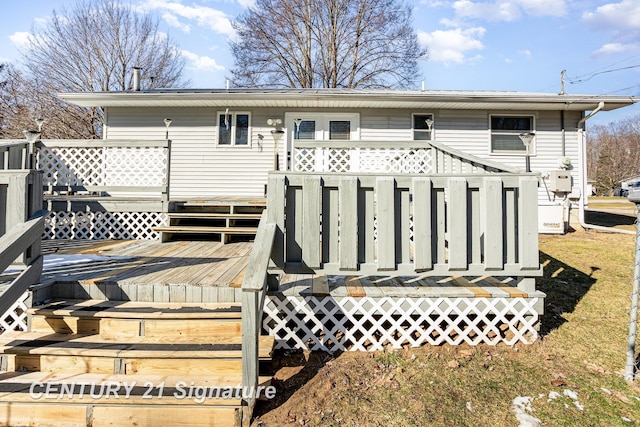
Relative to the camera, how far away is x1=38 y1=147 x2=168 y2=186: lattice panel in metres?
6.14

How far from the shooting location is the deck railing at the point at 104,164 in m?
6.08

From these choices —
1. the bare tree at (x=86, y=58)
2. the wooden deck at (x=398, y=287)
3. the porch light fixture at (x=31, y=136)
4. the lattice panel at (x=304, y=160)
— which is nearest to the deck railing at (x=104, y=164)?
the porch light fixture at (x=31, y=136)

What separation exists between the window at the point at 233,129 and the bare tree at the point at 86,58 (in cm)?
1204

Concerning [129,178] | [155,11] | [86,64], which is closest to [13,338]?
[129,178]

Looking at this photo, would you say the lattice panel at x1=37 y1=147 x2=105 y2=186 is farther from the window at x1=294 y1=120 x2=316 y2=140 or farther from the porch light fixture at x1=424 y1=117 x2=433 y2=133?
the porch light fixture at x1=424 y1=117 x2=433 y2=133

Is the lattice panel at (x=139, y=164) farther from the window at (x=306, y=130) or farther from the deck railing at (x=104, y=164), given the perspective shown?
the window at (x=306, y=130)

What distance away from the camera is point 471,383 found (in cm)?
240

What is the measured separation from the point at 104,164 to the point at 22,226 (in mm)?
3928

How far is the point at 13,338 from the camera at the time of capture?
247 centimetres

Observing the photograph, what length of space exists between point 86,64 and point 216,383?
22593 mm

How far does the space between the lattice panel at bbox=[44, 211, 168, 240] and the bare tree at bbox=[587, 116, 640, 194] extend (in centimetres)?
4511

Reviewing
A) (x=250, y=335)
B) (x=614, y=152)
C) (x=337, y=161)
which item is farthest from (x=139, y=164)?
(x=614, y=152)

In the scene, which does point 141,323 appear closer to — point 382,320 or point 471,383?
point 382,320

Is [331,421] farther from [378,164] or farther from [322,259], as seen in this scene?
[378,164]
